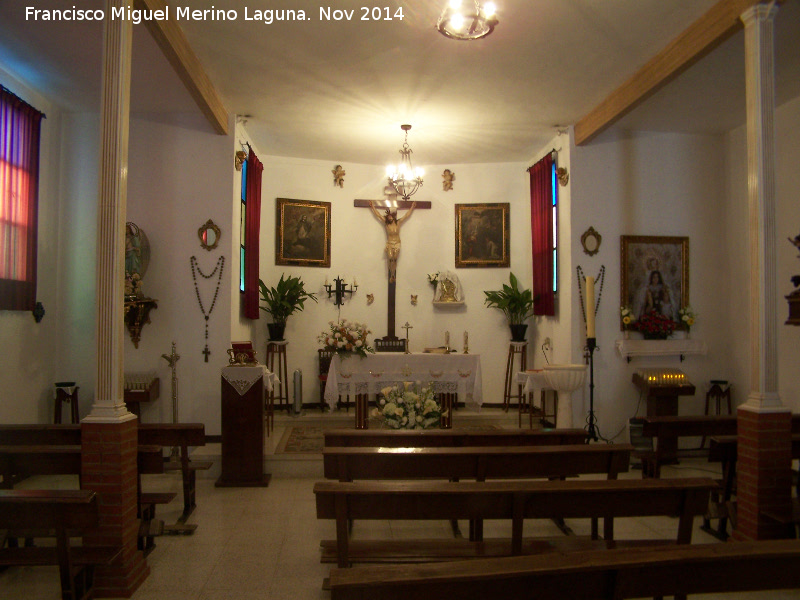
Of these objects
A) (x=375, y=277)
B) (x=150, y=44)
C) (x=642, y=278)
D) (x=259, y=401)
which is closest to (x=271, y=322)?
(x=375, y=277)

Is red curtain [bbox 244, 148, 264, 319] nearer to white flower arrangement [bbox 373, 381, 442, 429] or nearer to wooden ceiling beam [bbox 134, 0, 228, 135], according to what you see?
wooden ceiling beam [bbox 134, 0, 228, 135]

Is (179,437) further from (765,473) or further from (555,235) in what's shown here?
(555,235)

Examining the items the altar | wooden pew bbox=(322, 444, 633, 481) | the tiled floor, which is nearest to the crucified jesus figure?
the altar

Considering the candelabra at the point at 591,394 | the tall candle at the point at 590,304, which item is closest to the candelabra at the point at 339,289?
the candelabra at the point at 591,394

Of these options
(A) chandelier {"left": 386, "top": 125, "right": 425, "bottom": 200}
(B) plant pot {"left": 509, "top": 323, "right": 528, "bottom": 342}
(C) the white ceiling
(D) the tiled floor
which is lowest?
(D) the tiled floor

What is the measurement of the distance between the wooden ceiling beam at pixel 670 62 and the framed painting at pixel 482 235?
2449 mm

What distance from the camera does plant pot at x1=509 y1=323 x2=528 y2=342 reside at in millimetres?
9328

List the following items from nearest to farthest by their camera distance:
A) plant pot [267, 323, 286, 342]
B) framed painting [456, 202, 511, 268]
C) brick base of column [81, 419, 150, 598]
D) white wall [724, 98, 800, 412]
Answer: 1. brick base of column [81, 419, 150, 598]
2. white wall [724, 98, 800, 412]
3. plant pot [267, 323, 286, 342]
4. framed painting [456, 202, 511, 268]

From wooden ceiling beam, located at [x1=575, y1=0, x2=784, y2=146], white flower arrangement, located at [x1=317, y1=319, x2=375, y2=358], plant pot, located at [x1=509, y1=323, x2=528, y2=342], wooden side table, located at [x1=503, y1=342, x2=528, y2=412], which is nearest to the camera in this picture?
wooden ceiling beam, located at [x1=575, y1=0, x2=784, y2=146]

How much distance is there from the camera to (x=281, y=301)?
9.02 m

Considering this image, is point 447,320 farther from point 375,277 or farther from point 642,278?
point 642,278

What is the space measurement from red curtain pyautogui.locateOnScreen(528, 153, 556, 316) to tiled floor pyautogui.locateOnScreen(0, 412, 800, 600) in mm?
4096

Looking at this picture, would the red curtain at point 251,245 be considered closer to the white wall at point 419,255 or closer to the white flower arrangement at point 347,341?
the white wall at point 419,255

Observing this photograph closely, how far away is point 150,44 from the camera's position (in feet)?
18.2
